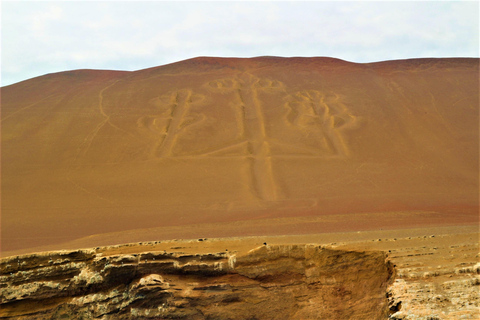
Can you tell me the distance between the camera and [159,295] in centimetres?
605

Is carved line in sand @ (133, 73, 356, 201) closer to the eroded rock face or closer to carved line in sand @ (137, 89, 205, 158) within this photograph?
carved line in sand @ (137, 89, 205, 158)

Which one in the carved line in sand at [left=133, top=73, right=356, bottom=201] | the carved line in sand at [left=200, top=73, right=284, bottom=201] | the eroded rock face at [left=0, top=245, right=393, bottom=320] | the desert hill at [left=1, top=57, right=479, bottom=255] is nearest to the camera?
the eroded rock face at [left=0, top=245, right=393, bottom=320]

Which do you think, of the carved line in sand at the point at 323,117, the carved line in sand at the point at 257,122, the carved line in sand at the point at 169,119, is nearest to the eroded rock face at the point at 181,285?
the carved line in sand at the point at 257,122

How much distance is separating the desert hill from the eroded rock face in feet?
12.7

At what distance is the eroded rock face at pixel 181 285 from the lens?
19.9 ft

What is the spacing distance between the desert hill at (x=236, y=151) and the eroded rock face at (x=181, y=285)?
386cm

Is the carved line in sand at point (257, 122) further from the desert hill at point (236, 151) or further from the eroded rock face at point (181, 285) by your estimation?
the eroded rock face at point (181, 285)

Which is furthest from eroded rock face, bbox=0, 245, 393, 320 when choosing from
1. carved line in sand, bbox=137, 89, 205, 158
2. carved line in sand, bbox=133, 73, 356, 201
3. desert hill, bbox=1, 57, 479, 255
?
carved line in sand, bbox=137, 89, 205, 158

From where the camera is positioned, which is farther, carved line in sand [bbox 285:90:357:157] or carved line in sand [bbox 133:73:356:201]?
carved line in sand [bbox 285:90:357:157]

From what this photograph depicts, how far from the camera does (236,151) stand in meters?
17.7

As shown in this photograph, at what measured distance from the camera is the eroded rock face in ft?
19.9

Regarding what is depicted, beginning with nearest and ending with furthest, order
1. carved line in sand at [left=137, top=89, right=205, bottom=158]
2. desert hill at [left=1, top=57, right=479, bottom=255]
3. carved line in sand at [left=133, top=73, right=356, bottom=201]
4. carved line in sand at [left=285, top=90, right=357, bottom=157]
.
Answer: desert hill at [left=1, top=57, right=479, bottom=255]
carved line in sand at [left=133, top=73, right=356, bottom=201]
carved line in sand at [left=137, top=89, right=205, bottom=158]
carved line in sand at [left=285, top=90, right=357, bottom=157]

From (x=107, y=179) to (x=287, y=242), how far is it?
1061 centimetres

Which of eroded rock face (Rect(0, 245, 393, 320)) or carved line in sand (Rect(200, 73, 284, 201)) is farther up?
carved line in sand (Rect(200, 73, 284, 201))
